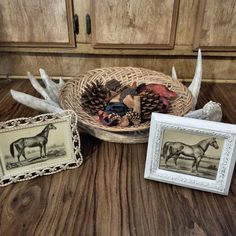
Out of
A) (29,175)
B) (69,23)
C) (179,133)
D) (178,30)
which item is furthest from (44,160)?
(178,30)

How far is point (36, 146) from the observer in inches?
20.7

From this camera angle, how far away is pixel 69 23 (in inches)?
34.8

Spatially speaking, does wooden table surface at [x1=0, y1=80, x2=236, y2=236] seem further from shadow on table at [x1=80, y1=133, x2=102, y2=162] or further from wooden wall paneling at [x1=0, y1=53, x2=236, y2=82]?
wooden wall paneling at [x1=0, y1=53, x2=236, y2=82]

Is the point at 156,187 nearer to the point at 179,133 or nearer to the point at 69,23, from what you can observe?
the point at 179,133

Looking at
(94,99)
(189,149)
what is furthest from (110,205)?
(94,99)

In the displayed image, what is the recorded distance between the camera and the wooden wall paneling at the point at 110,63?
997 mm

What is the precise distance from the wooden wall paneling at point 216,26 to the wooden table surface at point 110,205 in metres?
0.53

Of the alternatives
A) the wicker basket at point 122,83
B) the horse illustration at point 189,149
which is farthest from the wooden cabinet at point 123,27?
the horse illustration at point 189,149

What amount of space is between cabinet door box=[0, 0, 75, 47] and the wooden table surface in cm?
51

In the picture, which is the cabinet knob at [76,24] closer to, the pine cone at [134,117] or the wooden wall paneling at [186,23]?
the wooden wall paneling at [186,23]

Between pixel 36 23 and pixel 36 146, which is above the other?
pixel 36 23

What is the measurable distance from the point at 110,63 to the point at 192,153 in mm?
614

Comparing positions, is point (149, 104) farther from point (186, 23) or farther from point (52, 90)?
point (186, 23)

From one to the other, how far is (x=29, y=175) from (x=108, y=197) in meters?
0.17
